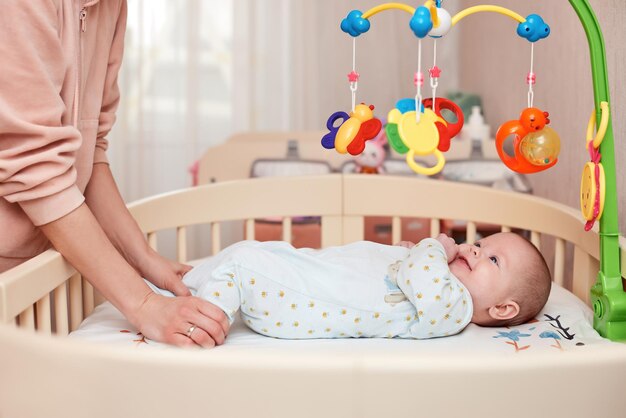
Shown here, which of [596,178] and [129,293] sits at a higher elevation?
[596,178]

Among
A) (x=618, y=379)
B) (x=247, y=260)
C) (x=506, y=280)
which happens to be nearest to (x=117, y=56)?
(x=247, y=260)

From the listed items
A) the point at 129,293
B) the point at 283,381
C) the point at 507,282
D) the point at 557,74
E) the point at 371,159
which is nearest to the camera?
the point at 283,381

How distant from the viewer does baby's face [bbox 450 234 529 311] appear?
105 centimetres

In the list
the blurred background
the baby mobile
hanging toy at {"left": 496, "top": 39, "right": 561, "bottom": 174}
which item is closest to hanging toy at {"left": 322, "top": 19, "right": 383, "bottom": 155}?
the baby mobile

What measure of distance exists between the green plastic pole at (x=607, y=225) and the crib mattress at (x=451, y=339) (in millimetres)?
31

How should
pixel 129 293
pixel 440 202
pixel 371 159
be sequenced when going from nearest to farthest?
1. pixel 129 293
2. pixel 440 202
3. pixel 371 159

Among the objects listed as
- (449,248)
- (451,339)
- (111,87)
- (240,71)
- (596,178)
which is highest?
(240,71)

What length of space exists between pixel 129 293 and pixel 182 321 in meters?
0.08

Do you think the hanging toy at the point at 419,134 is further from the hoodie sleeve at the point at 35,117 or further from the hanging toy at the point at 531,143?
the hoodie sleeve at the point at 35,117

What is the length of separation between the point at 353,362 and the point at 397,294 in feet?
1.59

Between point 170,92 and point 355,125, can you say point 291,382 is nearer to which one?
point 355,125

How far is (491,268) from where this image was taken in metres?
1.07

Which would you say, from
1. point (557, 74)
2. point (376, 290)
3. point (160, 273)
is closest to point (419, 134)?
point (376, 290)

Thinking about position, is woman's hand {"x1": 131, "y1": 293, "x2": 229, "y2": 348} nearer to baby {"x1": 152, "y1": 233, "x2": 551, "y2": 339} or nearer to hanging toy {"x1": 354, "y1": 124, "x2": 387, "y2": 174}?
baby {"x1": 152, "y1": 233, "x2": 551, "y2": 339}
